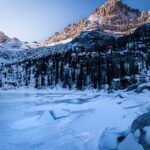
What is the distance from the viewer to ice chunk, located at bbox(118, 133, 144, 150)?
41.2 feet

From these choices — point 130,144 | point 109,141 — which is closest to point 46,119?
point 109,141

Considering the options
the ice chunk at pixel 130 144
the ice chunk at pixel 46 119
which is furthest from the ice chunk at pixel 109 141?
the ice chunk at pixel 46 119

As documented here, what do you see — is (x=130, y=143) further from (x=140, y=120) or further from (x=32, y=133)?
(x=32, y=133)

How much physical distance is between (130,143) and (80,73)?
86394 millimetres

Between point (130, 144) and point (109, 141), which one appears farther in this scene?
point (109, 141)

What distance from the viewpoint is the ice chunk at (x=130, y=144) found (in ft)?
41.2

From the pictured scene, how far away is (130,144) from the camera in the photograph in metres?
13.0

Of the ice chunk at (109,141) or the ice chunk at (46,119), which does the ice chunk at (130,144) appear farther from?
the ice chunk at (46,119)

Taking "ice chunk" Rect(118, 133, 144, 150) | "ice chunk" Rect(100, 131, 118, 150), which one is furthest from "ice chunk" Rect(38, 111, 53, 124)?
"ice chunk" Rect(118, 133, 144, 150)

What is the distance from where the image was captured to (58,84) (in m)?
101

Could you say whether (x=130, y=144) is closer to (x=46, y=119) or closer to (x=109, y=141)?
(x=109, y=141)

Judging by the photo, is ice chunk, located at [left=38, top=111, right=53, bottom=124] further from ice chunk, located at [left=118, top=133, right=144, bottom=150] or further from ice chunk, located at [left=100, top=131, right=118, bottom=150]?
ice chunk, located at [left=118, top=133, right=144, bottom=150]

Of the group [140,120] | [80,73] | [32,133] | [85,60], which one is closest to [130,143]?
[140,120]

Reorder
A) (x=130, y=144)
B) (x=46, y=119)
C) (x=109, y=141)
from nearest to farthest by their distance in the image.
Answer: (x=130, y=144)
(x=109, y=141)
(x=46, y=119)
